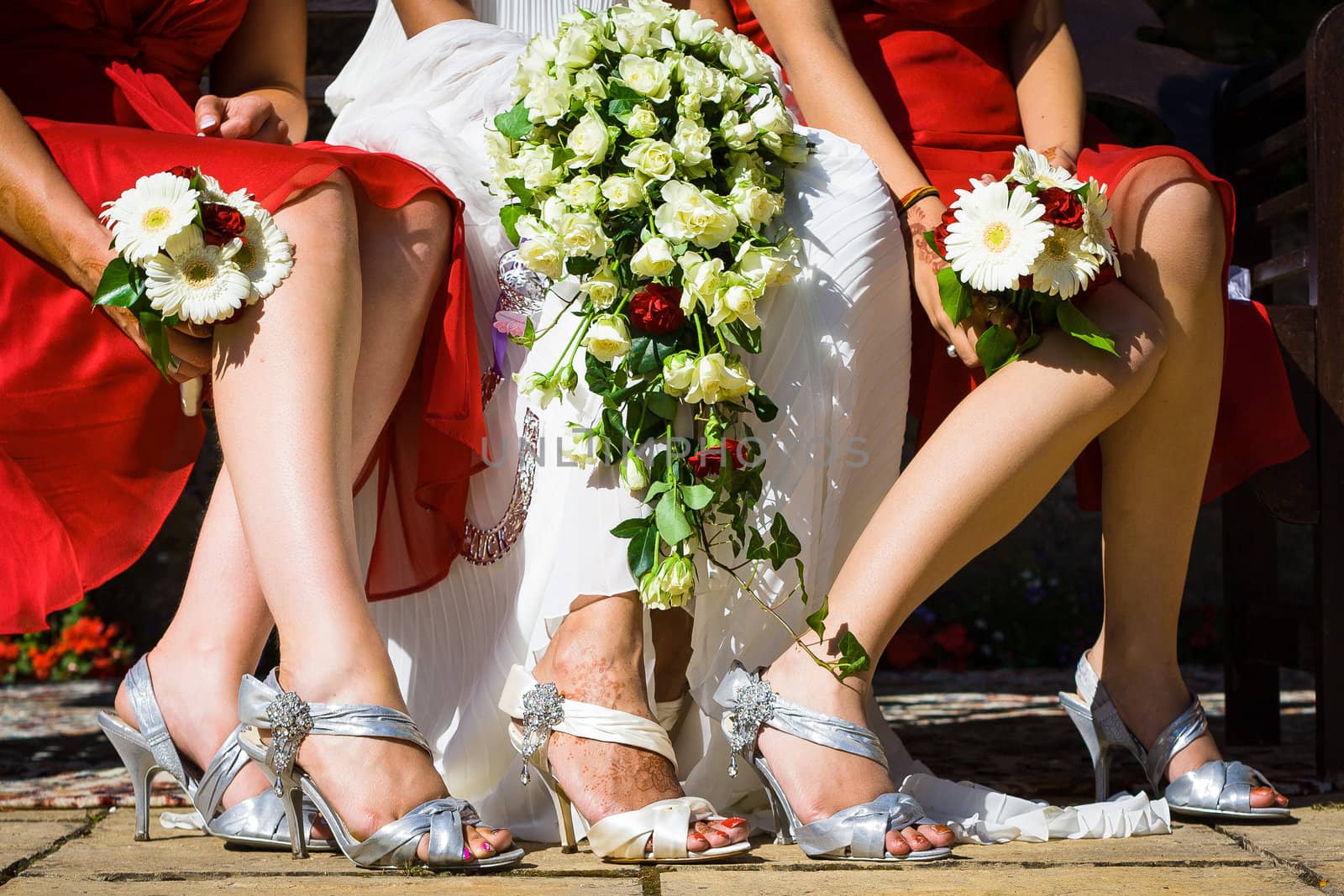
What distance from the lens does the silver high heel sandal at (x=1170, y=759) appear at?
1.67 metres

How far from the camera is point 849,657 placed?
4.98ft

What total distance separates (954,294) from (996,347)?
86 mm

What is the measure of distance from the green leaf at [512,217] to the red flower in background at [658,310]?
0.75ft

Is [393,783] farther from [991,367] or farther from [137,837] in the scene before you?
[991,367]

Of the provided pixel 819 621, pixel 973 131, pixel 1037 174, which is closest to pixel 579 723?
pixel 819 621

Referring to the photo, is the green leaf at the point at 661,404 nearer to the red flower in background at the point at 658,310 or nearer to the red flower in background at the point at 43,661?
the red flower in background at the point at 658,310

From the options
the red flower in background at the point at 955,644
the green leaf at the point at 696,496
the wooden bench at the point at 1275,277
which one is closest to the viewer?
the green leaf at the point at 696,496

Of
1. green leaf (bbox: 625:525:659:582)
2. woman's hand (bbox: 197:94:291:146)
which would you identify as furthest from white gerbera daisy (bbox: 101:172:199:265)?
green leaf (bbox: 625:525:659:582)

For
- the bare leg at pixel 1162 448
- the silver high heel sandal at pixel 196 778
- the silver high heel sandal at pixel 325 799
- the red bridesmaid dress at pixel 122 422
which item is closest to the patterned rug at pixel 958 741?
the bare leg at pixel 1162 448

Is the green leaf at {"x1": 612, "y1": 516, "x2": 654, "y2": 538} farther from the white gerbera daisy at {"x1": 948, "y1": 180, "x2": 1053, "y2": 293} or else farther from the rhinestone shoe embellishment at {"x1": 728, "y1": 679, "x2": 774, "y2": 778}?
the white gerbera daisy at {"x1": 948, "y1": 180, "x2": 1053, "y2": 293}

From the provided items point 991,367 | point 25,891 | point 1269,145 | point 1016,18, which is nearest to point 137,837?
point 25,891

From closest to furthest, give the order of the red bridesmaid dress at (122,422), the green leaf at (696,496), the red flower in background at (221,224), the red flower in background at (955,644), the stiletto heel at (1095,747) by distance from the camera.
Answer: the red flower in background at (221,224) → the green leaf at (696,496) → the red bridesmaid dress at (122,422) → the stiletto heel at (1095,747) → the red flower in background at (955,644)

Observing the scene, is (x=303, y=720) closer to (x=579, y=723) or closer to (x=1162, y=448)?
(x=579, y=723)

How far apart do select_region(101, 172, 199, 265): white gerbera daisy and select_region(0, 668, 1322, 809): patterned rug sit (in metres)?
0.89
